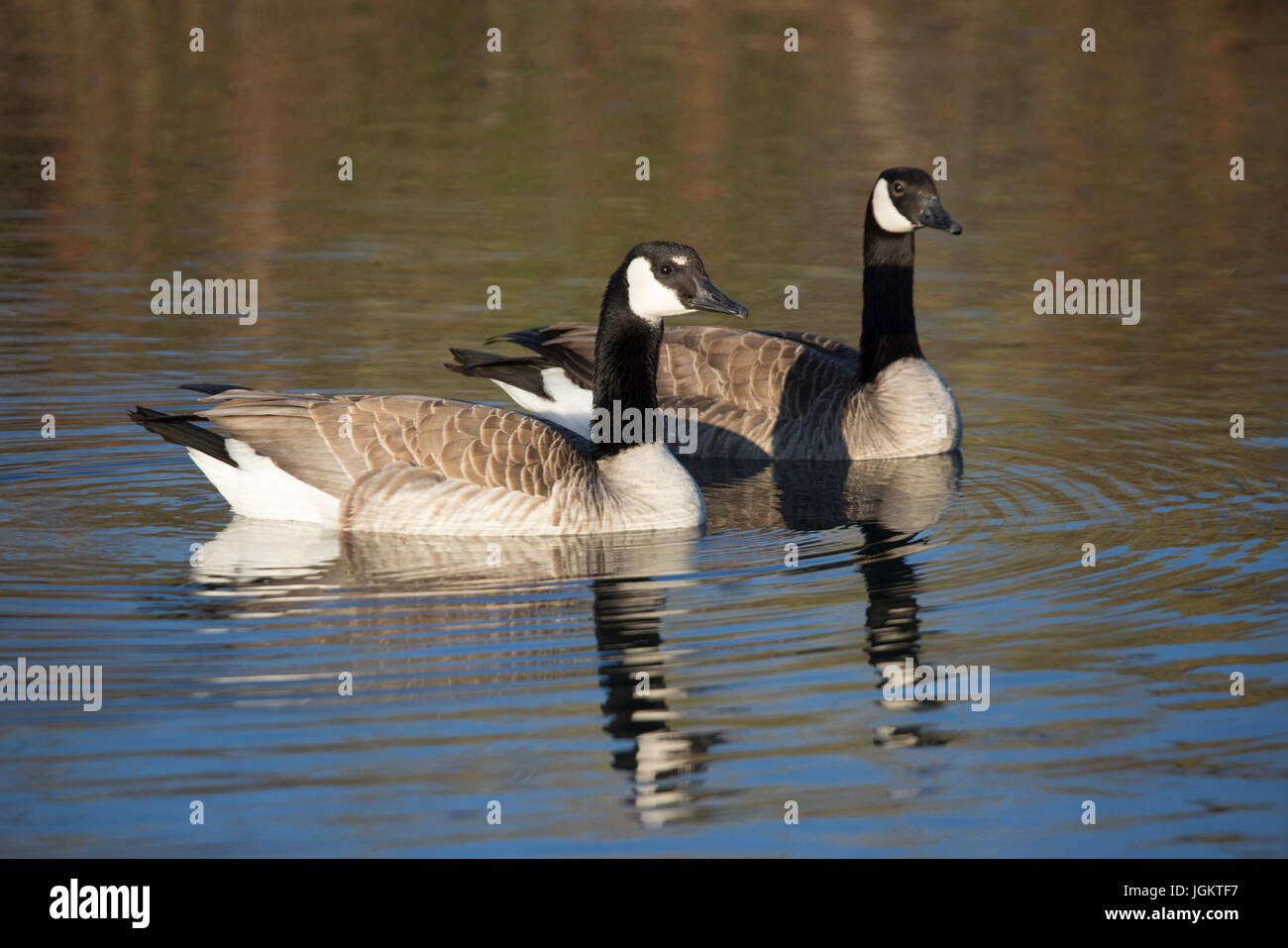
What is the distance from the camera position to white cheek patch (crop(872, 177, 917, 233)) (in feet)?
50.7

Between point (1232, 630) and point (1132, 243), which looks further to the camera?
point (1132, 243)

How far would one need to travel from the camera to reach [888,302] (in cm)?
1565

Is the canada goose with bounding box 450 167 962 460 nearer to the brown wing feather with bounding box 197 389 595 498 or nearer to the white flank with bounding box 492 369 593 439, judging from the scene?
the white flank with bounding box 492 369 593 439

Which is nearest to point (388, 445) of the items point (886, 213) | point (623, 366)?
point (623, 366)

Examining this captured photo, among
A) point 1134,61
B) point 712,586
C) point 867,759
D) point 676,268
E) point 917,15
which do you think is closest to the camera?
point 867,759

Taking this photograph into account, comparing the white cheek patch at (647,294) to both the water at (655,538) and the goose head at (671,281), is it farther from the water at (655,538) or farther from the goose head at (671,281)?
the water at (655,538)

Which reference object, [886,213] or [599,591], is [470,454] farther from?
[886,213]

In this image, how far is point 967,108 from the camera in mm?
31438

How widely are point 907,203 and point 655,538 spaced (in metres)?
4.86

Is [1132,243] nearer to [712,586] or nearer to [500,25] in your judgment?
[712,586]

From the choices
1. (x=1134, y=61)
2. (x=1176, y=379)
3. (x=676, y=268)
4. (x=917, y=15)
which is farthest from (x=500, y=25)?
(x=676, y=268)

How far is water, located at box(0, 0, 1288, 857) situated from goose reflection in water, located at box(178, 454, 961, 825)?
0.04 m

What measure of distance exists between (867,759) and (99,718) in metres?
3.57

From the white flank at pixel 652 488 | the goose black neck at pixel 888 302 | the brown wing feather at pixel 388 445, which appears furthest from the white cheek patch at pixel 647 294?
the goose black neck at pixel 888 302
